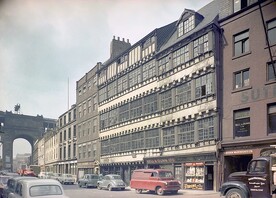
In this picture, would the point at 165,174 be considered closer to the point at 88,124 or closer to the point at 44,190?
the point at 44,190

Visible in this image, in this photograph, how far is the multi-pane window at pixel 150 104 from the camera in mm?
34750

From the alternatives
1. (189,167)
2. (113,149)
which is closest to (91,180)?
(113,149)

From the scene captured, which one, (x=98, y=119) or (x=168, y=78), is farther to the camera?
(x=98, y=119)

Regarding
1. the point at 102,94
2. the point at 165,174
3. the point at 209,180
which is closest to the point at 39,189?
the point at 165,174

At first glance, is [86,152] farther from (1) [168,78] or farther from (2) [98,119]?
(1) [168,78]

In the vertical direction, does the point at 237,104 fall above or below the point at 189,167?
above

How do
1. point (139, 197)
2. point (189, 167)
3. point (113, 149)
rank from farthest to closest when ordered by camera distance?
point (113, 149), point (189, 167), point (139, 197)

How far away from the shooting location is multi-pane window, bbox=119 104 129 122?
A: 40688 millimetres

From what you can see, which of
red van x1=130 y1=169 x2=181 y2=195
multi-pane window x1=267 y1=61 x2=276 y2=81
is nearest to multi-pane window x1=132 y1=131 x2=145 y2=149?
red van x1=130 y1=169 x2=181 y2=195

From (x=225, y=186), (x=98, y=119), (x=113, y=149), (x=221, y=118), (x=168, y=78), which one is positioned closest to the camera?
(x=225, y=186)

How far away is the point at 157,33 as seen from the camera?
3534 cm

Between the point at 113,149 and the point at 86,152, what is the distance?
402 inches

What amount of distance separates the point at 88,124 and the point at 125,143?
45.4 ft

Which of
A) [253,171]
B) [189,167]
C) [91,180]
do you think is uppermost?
[253,171]
